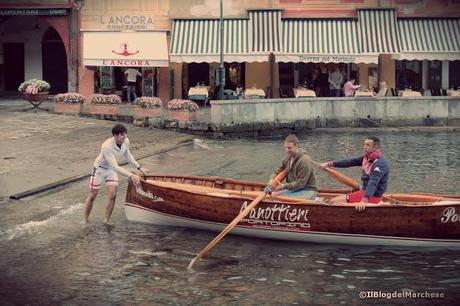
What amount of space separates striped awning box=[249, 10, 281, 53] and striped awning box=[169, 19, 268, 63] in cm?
29

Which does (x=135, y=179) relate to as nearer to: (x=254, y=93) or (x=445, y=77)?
(x=254, y=93)

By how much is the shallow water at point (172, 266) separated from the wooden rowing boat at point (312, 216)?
0.59 ft

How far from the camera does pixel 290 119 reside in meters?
33.0

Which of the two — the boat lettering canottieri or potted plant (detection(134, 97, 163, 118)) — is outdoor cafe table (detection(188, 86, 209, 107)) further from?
the boat lettering canottieri

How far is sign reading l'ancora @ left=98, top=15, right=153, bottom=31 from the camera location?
38.0 m

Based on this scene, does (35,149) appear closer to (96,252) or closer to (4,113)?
(4,113)

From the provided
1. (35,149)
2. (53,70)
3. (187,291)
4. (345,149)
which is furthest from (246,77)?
(187,291)

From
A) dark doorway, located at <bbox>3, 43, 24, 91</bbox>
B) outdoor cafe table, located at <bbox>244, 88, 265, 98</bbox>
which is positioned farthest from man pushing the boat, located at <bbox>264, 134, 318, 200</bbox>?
dark doorway, located at <bbox>3, 43, 24, 91</bbox>

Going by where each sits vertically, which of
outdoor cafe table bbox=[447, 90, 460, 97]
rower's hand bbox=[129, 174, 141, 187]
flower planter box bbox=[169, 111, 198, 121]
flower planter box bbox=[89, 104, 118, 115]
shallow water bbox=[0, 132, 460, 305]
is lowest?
shallow water bbox=[0, 132, 460, 305]

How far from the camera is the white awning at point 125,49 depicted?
37.2 m

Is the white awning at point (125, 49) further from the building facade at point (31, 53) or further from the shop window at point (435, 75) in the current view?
the shop window at point (435, 75)

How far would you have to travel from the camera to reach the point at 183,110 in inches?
1221

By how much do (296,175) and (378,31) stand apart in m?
24.1

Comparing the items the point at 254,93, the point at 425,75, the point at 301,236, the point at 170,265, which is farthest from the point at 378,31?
the point at 170,265
